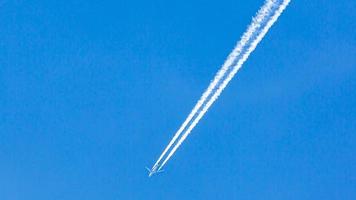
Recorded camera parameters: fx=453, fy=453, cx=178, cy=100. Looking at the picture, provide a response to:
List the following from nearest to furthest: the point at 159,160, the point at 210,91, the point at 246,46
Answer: the point at 246,46 < the point at 210,91 < the point at 159,160

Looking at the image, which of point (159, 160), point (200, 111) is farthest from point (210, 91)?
point (159, 160)

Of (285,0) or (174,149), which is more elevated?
(285,0)

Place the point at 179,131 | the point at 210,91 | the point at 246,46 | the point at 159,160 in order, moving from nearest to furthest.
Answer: the point at 246,46 → the point at 210,91 → the point at 179,131 → the point at 159,160

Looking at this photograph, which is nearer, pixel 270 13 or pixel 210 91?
pixel 270 13

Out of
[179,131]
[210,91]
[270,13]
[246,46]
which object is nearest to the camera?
[270,13]

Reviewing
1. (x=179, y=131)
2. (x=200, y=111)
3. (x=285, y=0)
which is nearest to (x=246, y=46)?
(x=285, y=0)

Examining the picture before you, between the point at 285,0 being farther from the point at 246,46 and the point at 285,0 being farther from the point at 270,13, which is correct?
the point at 246,46

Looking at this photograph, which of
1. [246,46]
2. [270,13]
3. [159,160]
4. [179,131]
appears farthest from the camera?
[159,160]

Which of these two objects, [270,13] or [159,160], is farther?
[159,160]

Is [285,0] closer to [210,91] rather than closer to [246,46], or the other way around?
[246,46]
